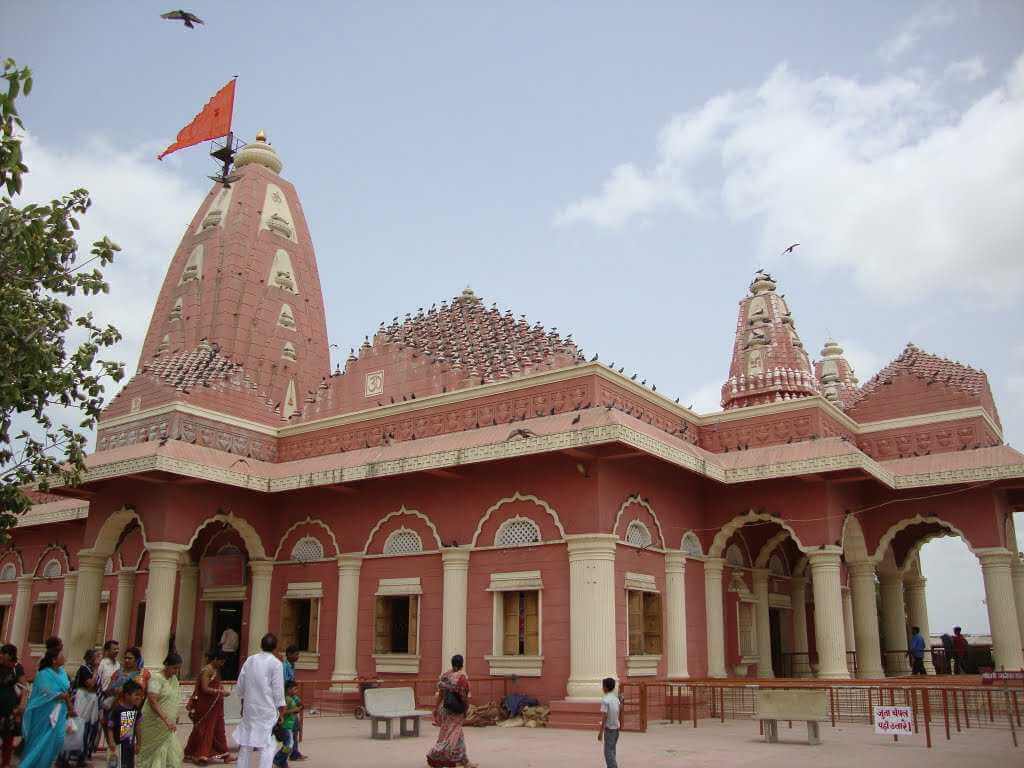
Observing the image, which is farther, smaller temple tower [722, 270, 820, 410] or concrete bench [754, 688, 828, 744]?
smaller temple tower [722, 270, 820, 410]

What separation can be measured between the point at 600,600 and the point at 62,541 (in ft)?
48.7

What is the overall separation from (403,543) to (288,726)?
284 inches

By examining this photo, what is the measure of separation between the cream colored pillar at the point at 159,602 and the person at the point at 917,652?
43.1 feet

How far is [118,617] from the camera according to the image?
1838 centimetres

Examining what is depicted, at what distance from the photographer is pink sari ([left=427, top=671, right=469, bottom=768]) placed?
8375 mm

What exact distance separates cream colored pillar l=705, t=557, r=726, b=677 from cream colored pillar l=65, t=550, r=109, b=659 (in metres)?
10.8

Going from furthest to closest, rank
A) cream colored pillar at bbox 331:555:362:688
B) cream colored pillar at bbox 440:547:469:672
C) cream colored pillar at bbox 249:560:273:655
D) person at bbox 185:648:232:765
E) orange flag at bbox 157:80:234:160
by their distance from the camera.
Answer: orange flag at bbox 157:80:234:160, cream colored pillar at bbox 249:560:273:655, cream colored pillar at bbox 331:555:362:688, cream colored pillar at bbox 440:547:469:672, person at bbox 185:648:232:765

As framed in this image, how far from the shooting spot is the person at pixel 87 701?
8.49 metres

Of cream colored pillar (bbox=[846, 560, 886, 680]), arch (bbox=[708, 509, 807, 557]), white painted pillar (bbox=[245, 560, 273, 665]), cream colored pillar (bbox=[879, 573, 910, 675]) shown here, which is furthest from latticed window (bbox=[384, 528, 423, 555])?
cream colored pillar (bbox=[879, 573, 910, 675])

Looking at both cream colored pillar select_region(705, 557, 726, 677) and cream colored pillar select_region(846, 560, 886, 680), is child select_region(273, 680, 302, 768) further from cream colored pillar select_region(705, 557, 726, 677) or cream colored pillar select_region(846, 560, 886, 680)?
cream colored pillar select_region(846, 560, 886, 680)

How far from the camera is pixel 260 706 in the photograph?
6.71 metres

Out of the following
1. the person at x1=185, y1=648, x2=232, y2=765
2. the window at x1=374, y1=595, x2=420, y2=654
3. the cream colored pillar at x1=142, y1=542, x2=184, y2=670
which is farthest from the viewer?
the window at x1=374, y1=595, x2=420, y2=654

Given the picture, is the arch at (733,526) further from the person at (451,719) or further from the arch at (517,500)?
the person at (451,719)

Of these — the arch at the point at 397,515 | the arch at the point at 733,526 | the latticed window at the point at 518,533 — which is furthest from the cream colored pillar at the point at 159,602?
the arch at the point at 733,526
